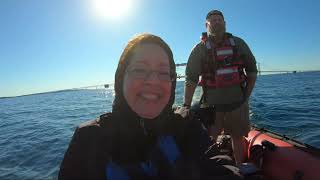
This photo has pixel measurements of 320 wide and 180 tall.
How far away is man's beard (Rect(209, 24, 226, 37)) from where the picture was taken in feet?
15.8

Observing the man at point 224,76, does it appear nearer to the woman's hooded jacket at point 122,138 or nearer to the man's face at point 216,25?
the man's face at point 216,25

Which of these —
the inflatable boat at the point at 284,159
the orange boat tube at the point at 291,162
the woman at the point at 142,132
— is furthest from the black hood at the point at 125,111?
the orange boat tube at the point at 291,162

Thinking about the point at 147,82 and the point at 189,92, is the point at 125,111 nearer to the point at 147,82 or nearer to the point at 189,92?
the point at 147,82

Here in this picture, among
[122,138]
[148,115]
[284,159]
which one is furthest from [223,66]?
[122,138]

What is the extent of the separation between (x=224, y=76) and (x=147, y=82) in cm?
310

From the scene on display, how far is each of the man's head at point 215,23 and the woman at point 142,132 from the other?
2.82 m

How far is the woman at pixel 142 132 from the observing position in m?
1.85

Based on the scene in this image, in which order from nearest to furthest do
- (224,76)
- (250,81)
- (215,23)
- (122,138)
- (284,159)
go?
(122,138) < (284,159) < (215,23) < (224,76) < (250,81)

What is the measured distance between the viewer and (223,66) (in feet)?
16.2

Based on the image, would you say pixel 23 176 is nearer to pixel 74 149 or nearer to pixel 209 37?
pixel 209 37

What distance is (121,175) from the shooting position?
187 centimetres

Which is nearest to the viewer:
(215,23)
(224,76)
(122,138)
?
(122,138)

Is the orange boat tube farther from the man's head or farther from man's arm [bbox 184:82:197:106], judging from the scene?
the man's head

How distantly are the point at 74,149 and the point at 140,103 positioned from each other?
1.53 feet
